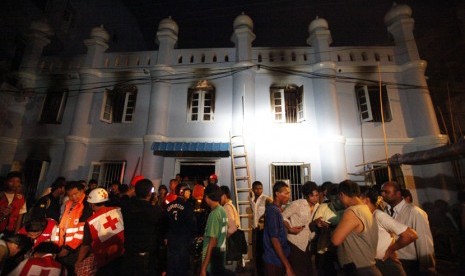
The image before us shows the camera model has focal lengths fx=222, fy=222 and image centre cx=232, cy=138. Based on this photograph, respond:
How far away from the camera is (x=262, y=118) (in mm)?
9578

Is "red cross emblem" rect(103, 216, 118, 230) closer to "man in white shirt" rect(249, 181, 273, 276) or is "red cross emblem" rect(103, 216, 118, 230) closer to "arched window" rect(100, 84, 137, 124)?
"man in white shirt" rect(249, 181, 273, 276)

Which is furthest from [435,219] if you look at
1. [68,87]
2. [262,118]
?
[68,87]

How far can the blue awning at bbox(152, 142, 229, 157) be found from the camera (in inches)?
334

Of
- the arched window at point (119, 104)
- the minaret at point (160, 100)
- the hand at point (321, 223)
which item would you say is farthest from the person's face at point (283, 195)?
the arched window at point (119, 104)

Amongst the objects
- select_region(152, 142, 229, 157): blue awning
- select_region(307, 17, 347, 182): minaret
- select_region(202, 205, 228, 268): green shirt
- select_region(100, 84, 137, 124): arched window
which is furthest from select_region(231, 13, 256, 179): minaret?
select_region(202, 205, 228, 268): green shirt

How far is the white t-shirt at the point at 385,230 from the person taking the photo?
9.96ft

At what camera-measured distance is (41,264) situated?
257 cm

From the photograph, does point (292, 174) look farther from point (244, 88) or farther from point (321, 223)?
point (321, 223)

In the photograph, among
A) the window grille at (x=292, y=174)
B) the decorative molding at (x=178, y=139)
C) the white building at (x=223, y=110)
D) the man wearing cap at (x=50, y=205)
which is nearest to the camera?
the man wearing cap at (x=50, y=205)

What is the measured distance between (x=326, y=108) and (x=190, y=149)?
19.1 feet

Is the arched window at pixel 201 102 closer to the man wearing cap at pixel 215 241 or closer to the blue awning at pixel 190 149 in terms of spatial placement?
the blue awning at pixel 190 149

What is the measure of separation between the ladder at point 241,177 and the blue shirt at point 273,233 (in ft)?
14.1

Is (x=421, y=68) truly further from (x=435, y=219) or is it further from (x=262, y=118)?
(x=262, y=118)

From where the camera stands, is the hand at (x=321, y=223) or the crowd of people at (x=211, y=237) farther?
the hand at (x=321, y=223)
